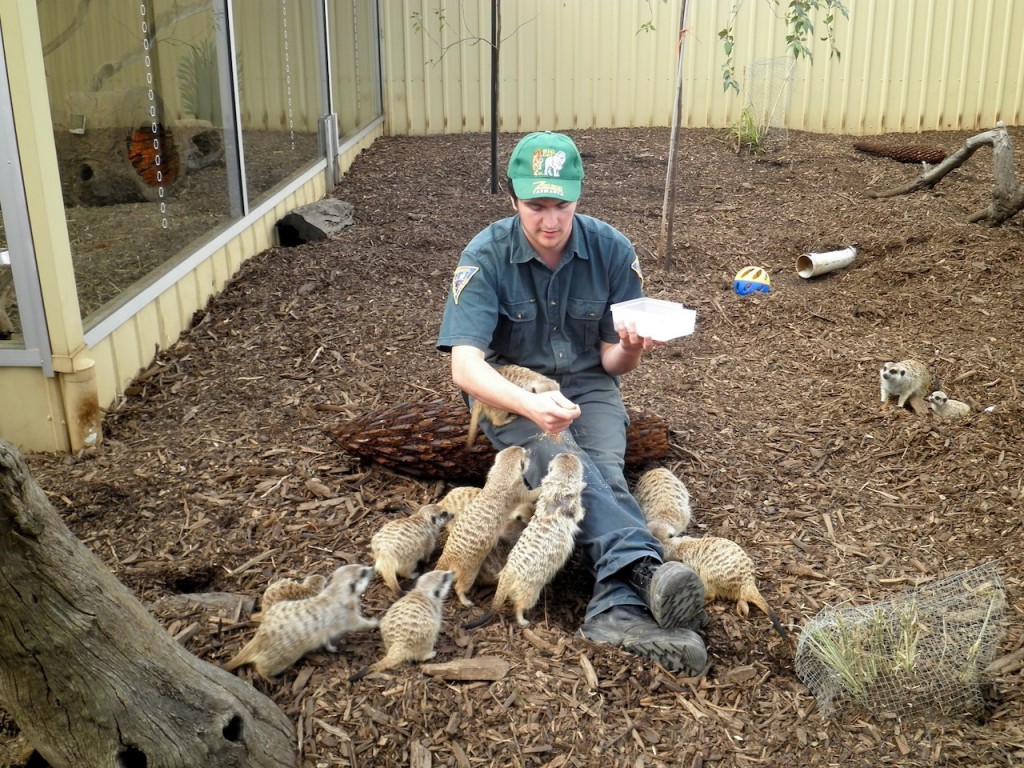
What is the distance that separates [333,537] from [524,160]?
1696 millimetres

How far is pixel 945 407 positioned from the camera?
503 cm

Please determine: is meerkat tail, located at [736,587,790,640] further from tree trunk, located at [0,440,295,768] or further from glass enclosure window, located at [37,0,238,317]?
glass enclosure window, located at [37,0,238,317]

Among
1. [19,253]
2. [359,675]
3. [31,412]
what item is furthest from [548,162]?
[31,412]

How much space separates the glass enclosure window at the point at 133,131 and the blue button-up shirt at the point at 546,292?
6.79 feet

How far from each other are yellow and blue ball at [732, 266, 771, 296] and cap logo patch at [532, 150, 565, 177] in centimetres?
361

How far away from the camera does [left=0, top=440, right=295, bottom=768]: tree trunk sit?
2121 mm

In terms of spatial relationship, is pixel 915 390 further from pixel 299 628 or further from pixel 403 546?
pixel 299 628

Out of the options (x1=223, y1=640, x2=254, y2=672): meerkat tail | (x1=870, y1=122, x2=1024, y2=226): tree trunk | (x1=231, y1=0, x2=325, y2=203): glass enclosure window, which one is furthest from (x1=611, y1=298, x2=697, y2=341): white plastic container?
(x1=870, y1=122, x2=1024, y2=226): tree trunk

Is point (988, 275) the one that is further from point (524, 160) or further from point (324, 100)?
point (324, 100)

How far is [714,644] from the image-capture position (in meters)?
3.31

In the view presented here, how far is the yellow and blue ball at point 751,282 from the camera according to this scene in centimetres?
687

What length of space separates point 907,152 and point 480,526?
317 inches

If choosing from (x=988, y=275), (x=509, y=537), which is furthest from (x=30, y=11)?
(x=988, y=275)

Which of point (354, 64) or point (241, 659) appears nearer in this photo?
point (241, 659)
